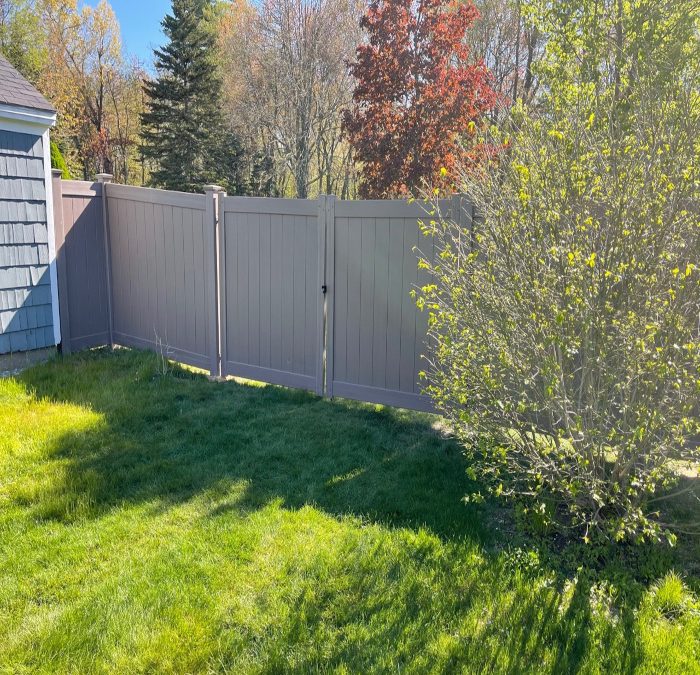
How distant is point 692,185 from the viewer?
7.88ft

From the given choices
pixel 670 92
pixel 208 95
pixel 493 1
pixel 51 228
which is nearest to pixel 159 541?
pixel 670 92

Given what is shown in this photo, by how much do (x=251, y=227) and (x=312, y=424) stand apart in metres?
1.90

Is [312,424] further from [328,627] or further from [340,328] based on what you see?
[328,627]

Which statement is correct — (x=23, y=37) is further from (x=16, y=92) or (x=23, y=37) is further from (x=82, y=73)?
(x=16, y=92)

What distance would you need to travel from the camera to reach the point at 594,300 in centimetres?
252

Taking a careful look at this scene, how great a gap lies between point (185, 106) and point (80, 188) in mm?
16611

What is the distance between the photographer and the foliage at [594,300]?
2434mm

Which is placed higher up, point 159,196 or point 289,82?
point 289,82

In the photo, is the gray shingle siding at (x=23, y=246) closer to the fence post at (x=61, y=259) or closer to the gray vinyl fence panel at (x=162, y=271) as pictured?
the fence post at (x=61, y=259)

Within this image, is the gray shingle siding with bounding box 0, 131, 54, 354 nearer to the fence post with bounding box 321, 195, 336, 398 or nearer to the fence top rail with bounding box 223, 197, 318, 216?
the fence top rail with bounding box 223, 197, 318, 216

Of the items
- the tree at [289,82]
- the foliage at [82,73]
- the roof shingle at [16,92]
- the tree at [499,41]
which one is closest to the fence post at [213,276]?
the roof shingle at [16,92]

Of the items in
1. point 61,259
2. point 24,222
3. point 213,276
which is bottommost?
point 213,276

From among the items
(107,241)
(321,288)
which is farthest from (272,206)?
(107,241)

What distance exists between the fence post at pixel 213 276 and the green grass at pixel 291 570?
1538 millimetres
